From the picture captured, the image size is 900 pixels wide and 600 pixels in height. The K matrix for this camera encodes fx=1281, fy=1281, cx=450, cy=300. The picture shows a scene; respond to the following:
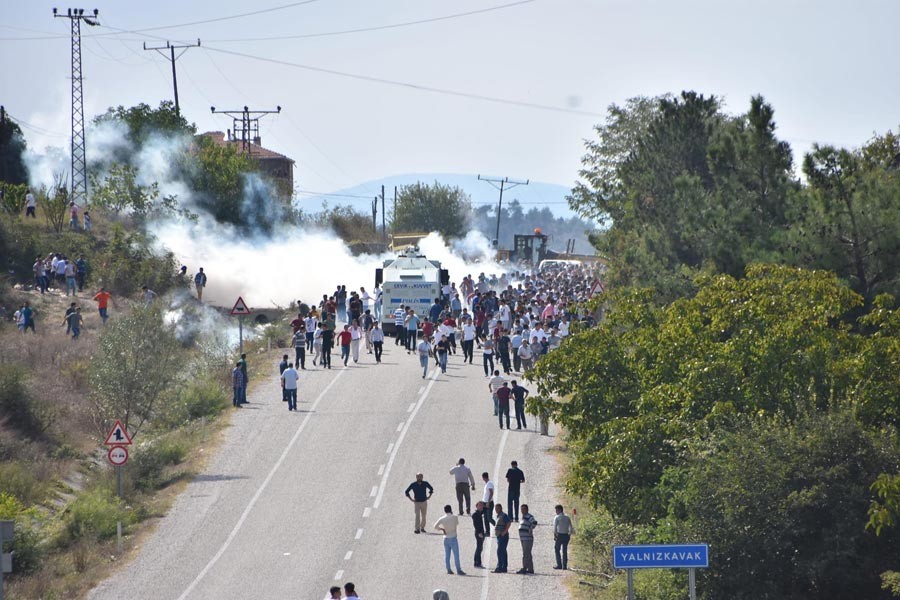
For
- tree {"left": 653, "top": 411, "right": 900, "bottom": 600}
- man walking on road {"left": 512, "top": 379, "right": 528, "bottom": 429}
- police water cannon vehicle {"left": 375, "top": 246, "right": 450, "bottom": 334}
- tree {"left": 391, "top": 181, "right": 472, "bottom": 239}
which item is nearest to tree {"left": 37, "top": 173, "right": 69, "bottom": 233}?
police water cannon vehicle {"left": 375, "top": 246, "right": 450, "bottom": 334}

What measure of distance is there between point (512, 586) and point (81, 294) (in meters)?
37.8

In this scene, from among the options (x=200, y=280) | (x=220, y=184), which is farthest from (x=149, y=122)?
(x=200, y=280)

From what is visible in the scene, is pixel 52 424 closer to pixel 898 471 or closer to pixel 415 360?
pixel 415 360

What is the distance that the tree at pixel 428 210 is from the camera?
124312 millimetres

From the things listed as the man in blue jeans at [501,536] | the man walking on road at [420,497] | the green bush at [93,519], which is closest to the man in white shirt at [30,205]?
the green bush at [93,519]

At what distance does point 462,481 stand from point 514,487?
118cm

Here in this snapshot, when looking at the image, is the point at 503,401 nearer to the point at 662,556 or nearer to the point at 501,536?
the point at 501,536

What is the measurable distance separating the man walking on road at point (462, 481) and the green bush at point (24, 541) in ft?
27.6

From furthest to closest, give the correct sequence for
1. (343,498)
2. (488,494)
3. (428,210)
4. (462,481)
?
(428,210) < (343,498) < (462,481) < (488,494)

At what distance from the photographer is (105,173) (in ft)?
229

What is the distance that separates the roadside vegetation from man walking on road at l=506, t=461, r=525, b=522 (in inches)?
49.7

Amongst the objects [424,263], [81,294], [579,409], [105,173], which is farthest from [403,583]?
[105,173]

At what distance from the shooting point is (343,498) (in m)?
28.2

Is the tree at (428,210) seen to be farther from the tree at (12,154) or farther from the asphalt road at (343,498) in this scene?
the asphalt road at (343,498)
